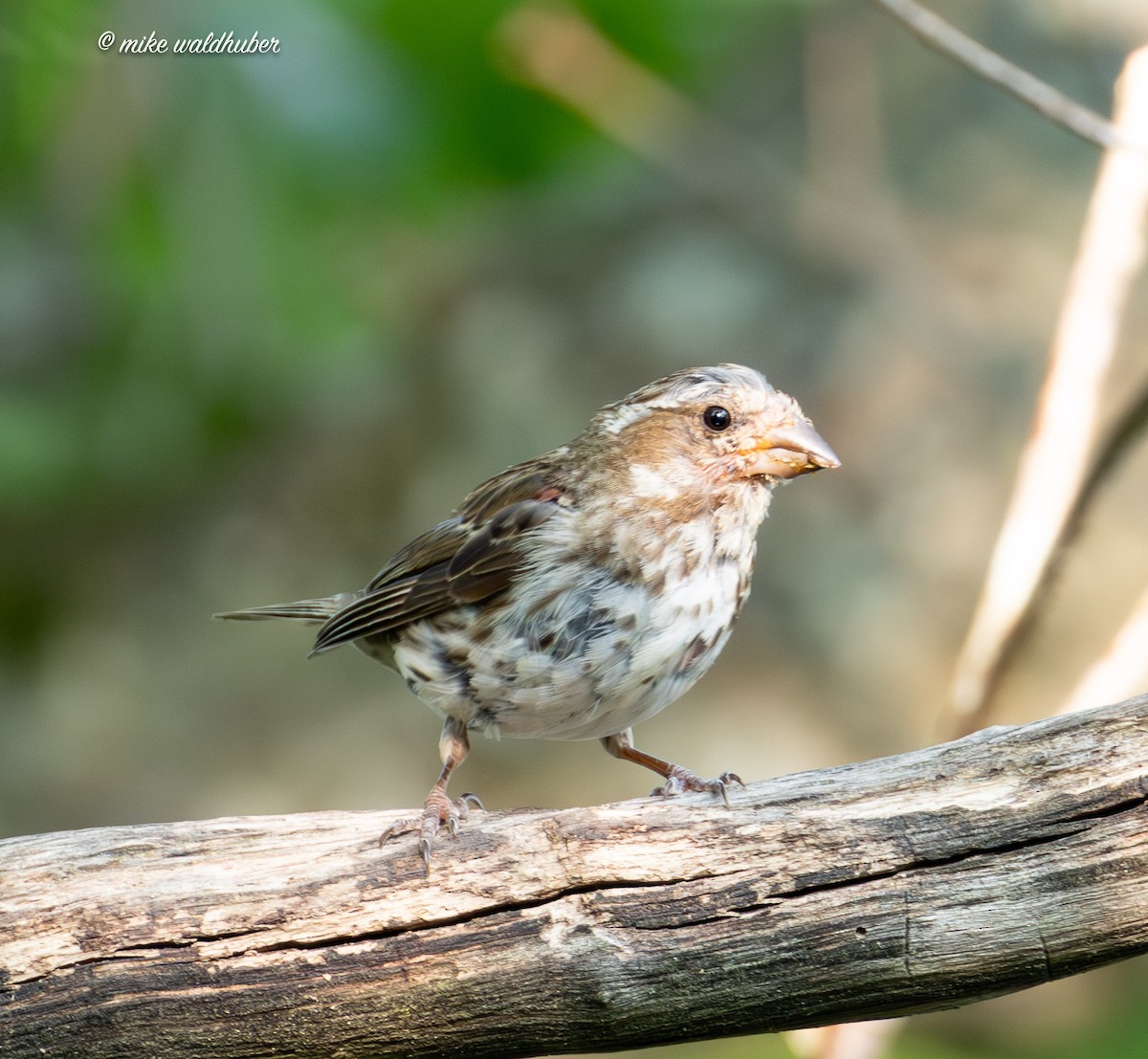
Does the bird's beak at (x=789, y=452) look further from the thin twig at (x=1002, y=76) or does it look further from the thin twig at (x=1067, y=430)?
the thin twig at (x=1002, y=76)

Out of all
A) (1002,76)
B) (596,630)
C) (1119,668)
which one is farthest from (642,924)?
(1002,76)

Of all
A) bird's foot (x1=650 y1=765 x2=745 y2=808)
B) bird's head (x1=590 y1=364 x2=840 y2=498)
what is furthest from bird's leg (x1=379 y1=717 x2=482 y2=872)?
bird's head (x1=590 y1=364 x2=840 y2=498)

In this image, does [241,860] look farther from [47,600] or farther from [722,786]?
[47,600]

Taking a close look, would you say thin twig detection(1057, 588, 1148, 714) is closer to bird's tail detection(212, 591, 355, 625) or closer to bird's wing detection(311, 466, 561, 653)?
bird's wing detection(311, 466, 561, 653)


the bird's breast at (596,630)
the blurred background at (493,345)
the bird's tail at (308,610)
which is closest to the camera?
the bird's breast at (596,630)

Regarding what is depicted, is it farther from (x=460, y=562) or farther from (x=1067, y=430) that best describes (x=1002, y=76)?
(x=460, y=562)

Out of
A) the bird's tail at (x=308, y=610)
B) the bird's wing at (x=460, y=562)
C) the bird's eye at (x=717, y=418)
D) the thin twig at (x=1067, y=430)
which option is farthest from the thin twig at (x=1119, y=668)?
the bird's tail at (x=308, y=610)
